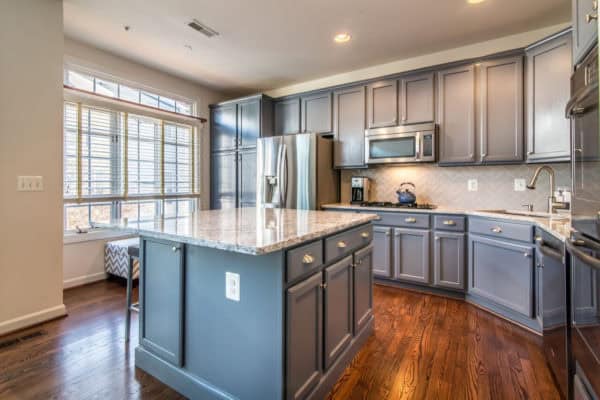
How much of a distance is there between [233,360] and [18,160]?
2.37 m

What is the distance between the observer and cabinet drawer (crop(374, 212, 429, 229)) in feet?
10.0

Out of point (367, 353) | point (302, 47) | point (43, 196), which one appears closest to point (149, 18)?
point (302, 47)

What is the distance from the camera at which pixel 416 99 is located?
3.36 meters

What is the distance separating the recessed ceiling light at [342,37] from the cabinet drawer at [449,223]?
208 centimetres

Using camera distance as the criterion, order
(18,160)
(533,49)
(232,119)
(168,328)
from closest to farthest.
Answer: (168,328), (18,160), (533,49), (232,119)

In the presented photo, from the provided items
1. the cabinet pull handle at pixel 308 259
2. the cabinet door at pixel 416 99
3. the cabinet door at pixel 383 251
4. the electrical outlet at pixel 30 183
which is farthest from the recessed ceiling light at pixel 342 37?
the electrical outlet at pixel 30 183

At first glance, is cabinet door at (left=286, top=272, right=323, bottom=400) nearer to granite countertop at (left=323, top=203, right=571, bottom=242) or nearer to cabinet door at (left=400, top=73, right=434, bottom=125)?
granite countertop at (left=323, top=203, right=571, bottom=242)

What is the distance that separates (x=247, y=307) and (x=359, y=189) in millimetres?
2775

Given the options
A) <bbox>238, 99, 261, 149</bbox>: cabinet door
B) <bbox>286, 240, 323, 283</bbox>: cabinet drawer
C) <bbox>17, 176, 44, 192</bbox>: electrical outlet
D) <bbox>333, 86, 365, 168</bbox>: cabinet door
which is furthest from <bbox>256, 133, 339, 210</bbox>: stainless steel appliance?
<bbox>17, 176, 44, 192</bbox>: electrical outlet

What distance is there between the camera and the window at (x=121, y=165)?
325 centimetres

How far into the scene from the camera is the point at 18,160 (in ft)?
7.63

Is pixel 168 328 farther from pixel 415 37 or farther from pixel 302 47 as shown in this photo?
pixel 415 37

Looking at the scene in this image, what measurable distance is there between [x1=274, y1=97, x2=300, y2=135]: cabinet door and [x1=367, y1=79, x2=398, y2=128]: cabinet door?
107 centimetres

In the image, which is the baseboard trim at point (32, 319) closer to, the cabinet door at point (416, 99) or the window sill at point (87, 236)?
the window sill at point (87, 236)
